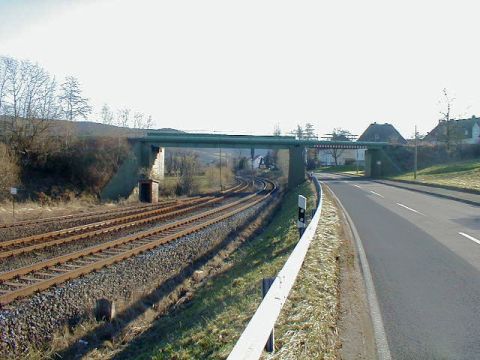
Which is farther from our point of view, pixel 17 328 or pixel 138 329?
pixel 138 329

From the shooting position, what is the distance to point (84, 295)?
9219 mm

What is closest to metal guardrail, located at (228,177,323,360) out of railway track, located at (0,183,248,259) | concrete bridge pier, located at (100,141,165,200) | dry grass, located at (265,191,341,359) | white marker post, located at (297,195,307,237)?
dry grass, located at (265,191,341,359)

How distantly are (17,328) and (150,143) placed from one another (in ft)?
118

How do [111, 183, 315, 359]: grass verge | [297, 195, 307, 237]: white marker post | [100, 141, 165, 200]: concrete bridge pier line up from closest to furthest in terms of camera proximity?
[111, 183, 315, 359]: grass verge → [297, 195, 307, 237]: white marker post → [100, 141, 165, 200]: concrete bridge pier

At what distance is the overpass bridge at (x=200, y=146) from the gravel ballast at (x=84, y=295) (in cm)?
2415

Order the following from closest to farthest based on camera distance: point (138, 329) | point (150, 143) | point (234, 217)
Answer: point (138, 329), point (234, 217), point (150, 143)

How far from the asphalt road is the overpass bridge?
27894mm

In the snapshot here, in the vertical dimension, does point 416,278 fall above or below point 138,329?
above

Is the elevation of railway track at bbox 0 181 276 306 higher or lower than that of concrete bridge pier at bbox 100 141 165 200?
lower

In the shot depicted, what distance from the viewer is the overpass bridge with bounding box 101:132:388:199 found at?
38406 mm

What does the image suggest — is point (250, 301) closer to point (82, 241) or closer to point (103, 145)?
point (82, 241)

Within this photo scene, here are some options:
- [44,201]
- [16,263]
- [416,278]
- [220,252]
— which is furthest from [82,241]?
[44,201]

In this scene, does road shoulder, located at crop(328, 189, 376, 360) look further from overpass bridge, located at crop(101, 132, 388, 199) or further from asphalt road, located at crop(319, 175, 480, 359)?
overpass bridge, located at crop(101, 132, 388, 199)

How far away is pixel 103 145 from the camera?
38.4 m
